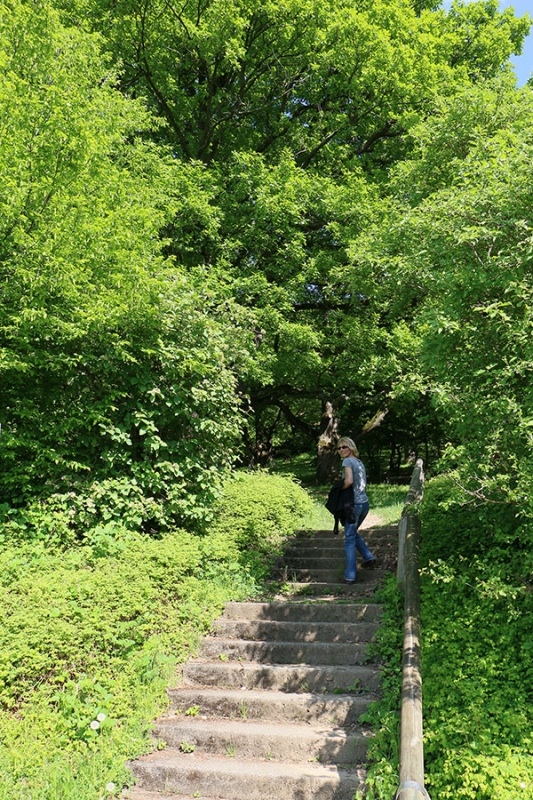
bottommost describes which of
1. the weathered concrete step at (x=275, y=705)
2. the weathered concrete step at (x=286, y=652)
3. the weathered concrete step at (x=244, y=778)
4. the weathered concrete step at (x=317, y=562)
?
the weathered concrete step at (x=244, y=778)

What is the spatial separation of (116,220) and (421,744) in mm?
7193

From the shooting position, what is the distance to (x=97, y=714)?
15.3 ft

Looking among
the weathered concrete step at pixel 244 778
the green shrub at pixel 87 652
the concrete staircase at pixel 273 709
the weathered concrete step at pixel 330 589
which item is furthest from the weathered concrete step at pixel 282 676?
the weathered concrete step at pixel 330 589

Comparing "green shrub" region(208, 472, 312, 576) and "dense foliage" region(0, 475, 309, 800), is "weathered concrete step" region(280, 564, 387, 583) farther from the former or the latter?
"dense foliage" region(0, 475, 309, 800)

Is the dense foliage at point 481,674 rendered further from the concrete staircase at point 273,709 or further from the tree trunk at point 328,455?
the tree trunk at point 328,455

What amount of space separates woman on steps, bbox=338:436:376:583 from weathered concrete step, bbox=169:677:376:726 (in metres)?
2.54

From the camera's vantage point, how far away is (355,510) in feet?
26.2

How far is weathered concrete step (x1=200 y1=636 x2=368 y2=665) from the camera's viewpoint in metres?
5.76

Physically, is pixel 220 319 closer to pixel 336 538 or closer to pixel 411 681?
pixel 336 538

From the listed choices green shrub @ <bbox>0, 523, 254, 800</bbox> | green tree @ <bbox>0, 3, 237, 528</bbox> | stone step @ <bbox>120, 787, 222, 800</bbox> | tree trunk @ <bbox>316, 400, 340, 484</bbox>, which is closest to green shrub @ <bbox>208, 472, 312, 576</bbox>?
green tree @ <bbox>0, 3, 237, 528</bbox>

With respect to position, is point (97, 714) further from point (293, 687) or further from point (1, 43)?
point (1, 43)

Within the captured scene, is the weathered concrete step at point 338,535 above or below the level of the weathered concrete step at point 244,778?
above

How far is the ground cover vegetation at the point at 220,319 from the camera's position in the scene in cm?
471

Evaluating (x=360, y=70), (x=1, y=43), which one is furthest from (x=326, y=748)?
(x=360, y=70)
